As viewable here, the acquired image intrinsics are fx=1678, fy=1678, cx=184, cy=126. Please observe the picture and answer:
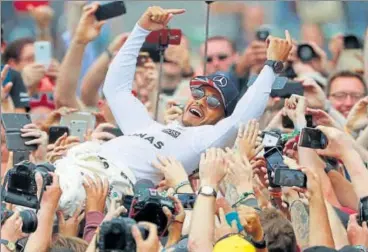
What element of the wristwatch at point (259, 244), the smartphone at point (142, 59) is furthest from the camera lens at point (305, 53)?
the wristwatch at point (259, 244)

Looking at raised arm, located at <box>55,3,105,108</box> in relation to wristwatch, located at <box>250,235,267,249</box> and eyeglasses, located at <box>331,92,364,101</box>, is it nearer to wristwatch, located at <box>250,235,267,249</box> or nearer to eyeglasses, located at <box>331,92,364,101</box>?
eyeglasses, located at <box>331,92,364,101</box>

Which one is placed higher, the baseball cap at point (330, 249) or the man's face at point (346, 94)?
the man's face at point (346, 94)

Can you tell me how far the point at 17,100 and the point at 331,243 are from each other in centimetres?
450

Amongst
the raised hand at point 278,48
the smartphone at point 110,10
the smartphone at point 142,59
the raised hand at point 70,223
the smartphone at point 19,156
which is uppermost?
the smartphone at point 110,10

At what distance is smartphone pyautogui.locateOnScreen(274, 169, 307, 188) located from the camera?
Result: 30.1 feet

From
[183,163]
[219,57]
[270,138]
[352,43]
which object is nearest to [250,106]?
Result: [270,138]

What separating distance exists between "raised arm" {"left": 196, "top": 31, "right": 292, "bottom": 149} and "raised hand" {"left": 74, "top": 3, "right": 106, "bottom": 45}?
1942 mm

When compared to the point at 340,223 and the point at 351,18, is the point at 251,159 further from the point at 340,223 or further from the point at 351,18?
the point at 351,18

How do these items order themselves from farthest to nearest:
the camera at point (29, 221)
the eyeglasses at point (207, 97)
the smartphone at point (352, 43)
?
1. the smartphone at point (352, 43)
2. the eyeglasses at point (207, 97)
3. the camera at point (29, 221)

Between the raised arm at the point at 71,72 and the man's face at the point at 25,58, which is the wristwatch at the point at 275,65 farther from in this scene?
the man's face at the point at 25,58

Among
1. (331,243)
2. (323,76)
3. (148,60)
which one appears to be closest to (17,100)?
(148,60)

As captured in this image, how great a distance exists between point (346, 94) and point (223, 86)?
91.2 inches

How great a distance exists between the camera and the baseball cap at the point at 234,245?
8.47 metres

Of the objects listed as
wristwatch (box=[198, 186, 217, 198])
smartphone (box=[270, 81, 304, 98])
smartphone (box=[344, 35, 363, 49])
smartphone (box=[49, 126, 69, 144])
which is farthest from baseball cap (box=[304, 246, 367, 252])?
smartphone (box=[344, 35, 363, 49])
